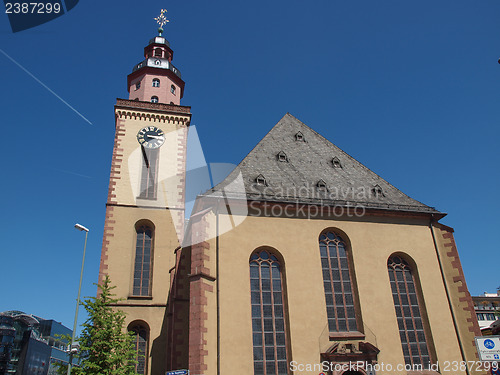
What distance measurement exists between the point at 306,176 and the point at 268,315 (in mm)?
7128

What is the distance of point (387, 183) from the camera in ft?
68.3

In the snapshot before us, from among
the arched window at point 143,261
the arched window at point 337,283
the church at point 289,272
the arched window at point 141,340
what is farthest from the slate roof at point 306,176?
the arched window at point 141,340

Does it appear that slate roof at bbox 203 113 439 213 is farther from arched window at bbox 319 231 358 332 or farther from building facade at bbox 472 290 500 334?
building facade at bbox 472 290 500 334

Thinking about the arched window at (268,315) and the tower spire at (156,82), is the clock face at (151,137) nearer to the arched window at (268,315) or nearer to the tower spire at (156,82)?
the tower spire at (156,82)

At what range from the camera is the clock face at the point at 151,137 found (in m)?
23.4

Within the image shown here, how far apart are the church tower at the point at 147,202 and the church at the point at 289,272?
7cm

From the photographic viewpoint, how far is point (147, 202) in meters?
21.3

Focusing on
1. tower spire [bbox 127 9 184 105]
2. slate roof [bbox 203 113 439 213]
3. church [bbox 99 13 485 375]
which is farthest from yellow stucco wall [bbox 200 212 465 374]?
tower spire [bbox 127 9 184 105]

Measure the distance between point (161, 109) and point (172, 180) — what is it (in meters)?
4.69

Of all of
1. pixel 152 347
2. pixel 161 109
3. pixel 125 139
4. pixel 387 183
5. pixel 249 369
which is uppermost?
pixel 161 109

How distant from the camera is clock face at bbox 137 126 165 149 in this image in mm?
23422

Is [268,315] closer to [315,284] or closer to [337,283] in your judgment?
[315,284]

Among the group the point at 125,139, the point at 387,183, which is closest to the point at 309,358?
the point at 387,183

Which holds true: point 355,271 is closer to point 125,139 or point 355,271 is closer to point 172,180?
point 172,180
